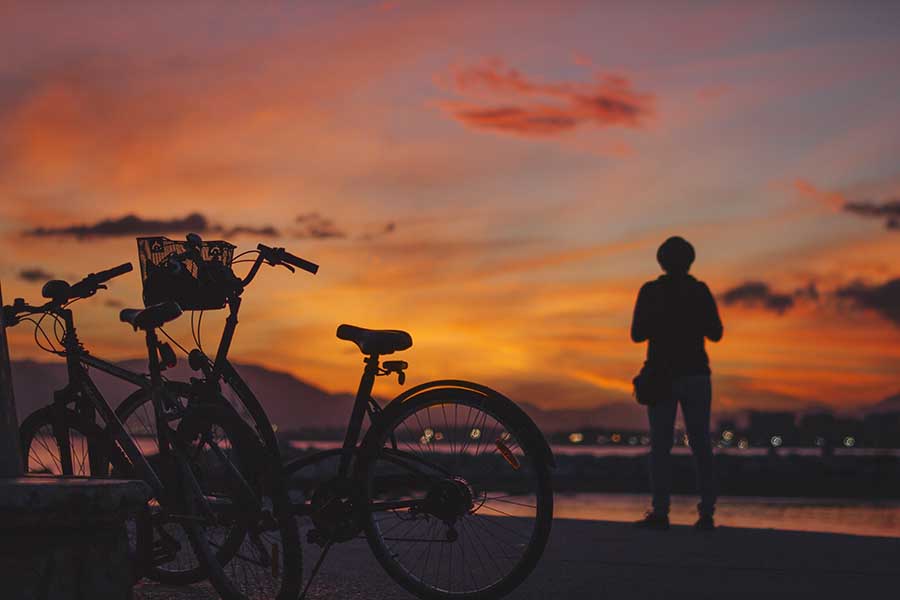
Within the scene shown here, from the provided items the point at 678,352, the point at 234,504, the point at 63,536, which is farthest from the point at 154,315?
the point at 678,352

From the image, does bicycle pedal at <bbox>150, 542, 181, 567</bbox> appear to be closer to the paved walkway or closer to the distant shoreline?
the paved walkway

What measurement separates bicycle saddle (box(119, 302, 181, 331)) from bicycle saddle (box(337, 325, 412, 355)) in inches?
28.4

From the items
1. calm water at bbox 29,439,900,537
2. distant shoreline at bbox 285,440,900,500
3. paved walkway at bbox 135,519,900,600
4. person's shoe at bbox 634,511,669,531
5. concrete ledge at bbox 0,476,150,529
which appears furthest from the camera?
distant shoreline at bbox 285,440,900,500

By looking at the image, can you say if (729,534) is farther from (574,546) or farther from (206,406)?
(206,406)

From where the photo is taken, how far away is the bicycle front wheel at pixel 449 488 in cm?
436

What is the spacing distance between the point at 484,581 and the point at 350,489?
28.7 inches

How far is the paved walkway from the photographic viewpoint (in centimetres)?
519

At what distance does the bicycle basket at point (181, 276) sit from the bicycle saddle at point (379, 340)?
59cm

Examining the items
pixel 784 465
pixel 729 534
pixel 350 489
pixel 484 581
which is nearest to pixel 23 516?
pixel 350 489

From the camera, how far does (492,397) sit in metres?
4.34

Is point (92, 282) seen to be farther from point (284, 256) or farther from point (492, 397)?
point (492, 397)

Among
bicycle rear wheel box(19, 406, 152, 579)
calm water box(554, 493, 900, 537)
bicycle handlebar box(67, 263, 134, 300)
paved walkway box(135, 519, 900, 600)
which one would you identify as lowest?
calm water box(554, 493, 900, 537)

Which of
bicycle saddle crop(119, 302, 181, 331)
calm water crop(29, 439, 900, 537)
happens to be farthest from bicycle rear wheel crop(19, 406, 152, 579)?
calm water crop(29, 439, 900, 537)

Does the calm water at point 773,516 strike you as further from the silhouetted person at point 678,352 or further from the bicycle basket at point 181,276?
the bicycle basket at point 181,276
